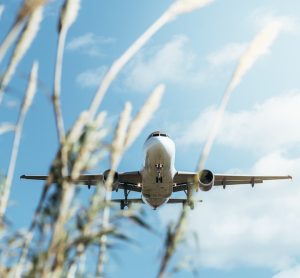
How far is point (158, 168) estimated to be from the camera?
82.9 feet

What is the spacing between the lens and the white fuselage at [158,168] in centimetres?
2488

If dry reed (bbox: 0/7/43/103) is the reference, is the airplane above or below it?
above

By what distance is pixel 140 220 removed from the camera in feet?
9.88

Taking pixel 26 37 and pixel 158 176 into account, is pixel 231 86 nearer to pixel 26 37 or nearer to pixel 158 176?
pixel 26 37

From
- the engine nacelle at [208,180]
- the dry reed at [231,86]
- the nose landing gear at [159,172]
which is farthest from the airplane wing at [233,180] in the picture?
the dry reed at [231,86]

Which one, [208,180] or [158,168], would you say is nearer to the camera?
[158,168]

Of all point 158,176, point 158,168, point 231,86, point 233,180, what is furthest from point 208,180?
point 231,86

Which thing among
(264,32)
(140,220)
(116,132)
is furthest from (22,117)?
(264,32)

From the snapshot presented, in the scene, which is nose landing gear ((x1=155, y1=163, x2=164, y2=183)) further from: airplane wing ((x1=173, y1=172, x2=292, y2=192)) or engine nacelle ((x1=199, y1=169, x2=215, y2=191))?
airplane wing ((x1=173, y1=172, x2=292, y2=192))

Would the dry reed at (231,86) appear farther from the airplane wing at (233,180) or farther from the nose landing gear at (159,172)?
the airplane wing at (233,180)

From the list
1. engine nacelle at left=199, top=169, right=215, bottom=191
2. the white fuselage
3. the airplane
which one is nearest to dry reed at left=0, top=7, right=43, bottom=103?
the airplane

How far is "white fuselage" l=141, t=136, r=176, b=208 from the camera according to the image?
979 inches

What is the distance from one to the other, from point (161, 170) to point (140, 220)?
22449mm

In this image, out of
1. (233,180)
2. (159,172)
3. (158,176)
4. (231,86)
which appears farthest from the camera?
(233,180)
